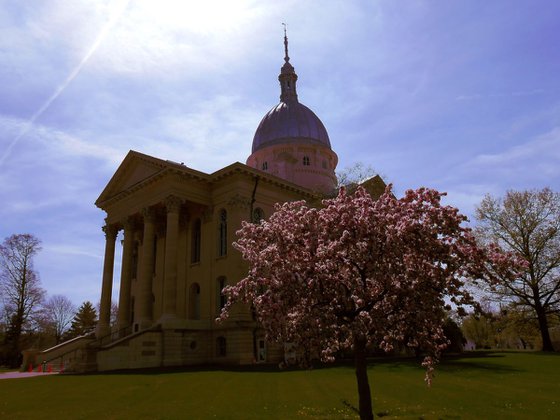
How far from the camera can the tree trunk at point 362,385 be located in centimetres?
933

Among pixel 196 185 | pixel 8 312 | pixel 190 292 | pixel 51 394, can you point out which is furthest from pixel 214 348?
pixel 8 312

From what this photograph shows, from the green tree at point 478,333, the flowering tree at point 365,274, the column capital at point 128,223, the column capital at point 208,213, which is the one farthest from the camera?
the green tree at point 478,333

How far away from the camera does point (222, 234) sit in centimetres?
3344

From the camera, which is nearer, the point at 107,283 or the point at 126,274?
the point at 126,274

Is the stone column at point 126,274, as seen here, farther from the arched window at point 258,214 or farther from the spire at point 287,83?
the spire at point 287,83

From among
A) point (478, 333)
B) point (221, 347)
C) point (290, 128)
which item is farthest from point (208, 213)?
point (478, 333)

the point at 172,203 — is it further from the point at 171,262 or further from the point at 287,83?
the point at 287,83

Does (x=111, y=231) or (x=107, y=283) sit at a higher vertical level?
(x=111, y=231)

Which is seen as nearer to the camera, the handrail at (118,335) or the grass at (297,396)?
the grass at (297,396)

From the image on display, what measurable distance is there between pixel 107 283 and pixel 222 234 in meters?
12.1

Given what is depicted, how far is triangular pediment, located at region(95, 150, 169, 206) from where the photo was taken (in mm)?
33938

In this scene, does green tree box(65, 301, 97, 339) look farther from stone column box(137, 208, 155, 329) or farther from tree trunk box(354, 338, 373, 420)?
tree trunk box(354, 338, 373, 420)

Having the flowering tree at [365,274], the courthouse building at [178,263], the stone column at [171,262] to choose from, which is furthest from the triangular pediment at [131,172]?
the flowering tree at [365,274]

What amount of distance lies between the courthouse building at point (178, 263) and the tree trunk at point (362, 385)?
20.0m
